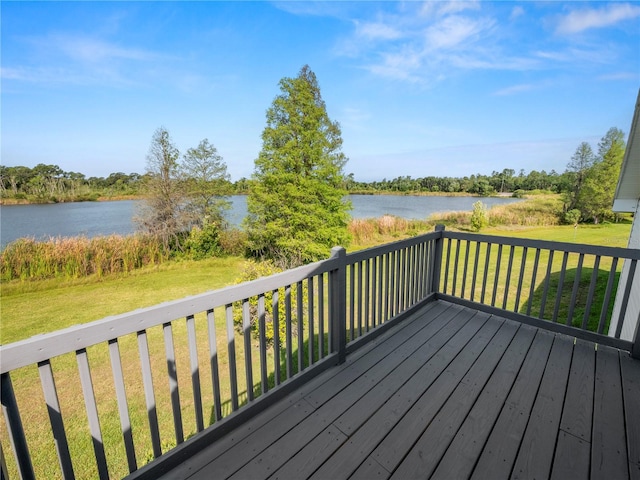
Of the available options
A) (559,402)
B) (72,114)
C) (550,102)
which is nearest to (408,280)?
(559,402)

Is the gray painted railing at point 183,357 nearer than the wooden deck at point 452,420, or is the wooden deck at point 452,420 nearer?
the gray painted railing at point 183,357

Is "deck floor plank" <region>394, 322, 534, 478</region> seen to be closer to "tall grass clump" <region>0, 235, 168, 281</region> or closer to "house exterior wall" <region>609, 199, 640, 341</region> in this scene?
"house exterior wall" <region>609, 199, 640, 341</region>

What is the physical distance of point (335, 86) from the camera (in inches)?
389

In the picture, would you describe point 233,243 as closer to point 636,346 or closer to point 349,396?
point 349,396

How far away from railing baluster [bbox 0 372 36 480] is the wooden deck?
2.08 ft

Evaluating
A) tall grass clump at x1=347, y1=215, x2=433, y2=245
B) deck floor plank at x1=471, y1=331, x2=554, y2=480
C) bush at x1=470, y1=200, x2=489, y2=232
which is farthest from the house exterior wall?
bush at x1=470, y1=200, x2=489, y2=232

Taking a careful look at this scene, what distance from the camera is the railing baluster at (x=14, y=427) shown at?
94 centimetres

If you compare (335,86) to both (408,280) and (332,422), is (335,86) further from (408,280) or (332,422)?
(332,422)

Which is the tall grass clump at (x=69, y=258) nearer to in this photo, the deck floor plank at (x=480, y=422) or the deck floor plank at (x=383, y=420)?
the deck floor plank at (x=383, y=420)

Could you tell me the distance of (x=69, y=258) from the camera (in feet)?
27.6

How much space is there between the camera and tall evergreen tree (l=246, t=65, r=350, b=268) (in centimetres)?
799

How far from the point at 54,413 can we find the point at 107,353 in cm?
463

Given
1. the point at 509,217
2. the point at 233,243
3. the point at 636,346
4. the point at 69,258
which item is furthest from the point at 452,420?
the point at 509,217

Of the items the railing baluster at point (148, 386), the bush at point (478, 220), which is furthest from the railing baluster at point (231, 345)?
the bush at point (478, 220)
